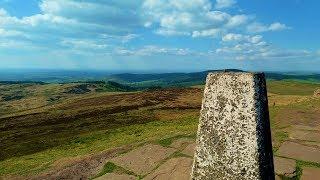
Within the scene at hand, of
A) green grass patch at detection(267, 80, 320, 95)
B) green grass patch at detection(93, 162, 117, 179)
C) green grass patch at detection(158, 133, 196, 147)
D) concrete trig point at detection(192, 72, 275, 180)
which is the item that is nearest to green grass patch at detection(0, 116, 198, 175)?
green grass patch at detection(158, 133, 196, 147)

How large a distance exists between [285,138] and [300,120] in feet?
12.0

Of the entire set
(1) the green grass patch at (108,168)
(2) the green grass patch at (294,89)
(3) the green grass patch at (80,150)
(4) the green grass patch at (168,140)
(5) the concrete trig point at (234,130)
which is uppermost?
(5) the concrete trig point at (234,130)

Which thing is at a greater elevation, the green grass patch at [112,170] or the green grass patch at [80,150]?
the green grass patch at [112,170]

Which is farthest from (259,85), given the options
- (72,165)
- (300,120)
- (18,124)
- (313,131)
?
(18,124)

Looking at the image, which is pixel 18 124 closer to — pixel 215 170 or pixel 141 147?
pixel 141 147

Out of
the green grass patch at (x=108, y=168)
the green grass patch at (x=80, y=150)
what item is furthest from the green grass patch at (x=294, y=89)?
the green grass patch at (x=108, y=168)

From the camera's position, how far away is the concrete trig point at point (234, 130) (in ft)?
18.7

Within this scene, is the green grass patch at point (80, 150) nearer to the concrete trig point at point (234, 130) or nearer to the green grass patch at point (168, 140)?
the green grass patch at point (168, 140)

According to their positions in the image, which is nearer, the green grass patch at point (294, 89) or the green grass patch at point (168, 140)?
the green grass patch at point (168, 140)

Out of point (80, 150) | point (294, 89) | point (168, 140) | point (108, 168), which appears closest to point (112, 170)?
point (108, 168)

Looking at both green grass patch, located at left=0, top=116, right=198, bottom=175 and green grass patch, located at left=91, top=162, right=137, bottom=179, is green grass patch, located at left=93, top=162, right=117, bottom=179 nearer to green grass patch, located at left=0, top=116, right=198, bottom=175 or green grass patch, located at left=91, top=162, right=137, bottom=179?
green grass patch, located at left=91, top=162, right=137, bottom=179

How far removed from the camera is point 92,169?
37.8 ft

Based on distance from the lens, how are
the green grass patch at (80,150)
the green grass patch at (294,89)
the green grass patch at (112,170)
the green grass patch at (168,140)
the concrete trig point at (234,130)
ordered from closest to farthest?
the concrete trig point at (234,130)
the green grass patch at (112,170)
the green grass patch at (168,140)
the green grass patch at (80,150)
the green grass patch at (294,89)

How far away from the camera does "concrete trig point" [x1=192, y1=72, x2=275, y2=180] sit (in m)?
5.70
